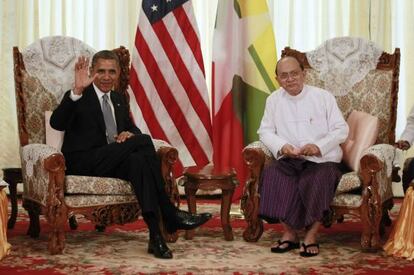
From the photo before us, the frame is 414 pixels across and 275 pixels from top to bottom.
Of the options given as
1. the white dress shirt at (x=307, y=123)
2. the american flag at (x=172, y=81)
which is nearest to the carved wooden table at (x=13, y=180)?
the american flag at (x=172, y=81)

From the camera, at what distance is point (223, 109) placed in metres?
5.72

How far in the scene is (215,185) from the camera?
178 inches

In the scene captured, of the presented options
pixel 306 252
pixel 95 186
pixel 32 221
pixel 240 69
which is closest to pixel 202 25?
pixel 240 69

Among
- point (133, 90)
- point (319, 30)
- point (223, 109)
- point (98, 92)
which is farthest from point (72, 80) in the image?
point (319, 30)

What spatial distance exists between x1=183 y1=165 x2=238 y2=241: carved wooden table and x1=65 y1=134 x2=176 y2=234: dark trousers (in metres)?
0.33

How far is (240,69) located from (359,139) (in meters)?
1.47

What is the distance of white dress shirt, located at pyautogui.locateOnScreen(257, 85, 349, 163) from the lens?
14.8 feet

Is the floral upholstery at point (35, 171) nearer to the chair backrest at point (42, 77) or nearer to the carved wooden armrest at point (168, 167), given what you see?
the chair backrest at point (42, 77)

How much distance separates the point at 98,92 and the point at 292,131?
4.17 ft

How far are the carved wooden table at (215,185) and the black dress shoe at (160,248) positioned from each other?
1.71 ft

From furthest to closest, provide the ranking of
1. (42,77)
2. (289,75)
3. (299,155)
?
(42,77) < (289,75) < (299,155)

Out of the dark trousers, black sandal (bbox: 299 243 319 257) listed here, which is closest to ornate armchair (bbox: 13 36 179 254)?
the dark trousers

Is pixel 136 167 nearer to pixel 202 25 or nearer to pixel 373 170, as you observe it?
pixel 373 170

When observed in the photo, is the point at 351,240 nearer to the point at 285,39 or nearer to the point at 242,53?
the point at 242,53
